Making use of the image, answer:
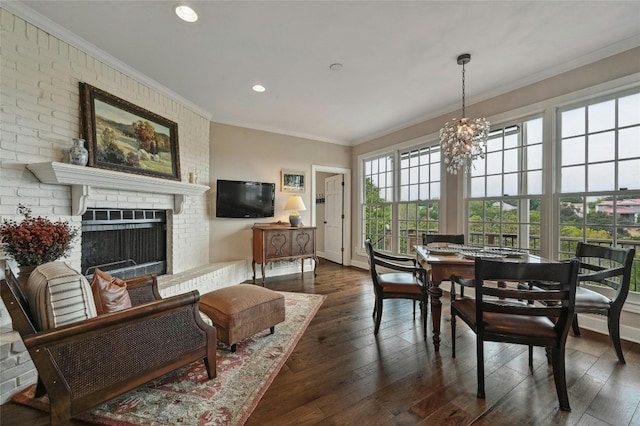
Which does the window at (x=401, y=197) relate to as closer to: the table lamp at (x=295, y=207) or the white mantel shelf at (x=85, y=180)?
the table lamp at (x=295, y=207)

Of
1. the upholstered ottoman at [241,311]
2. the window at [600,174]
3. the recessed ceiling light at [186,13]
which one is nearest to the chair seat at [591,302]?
the window at [600,174]

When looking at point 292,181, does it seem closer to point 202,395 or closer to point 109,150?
point 109,150

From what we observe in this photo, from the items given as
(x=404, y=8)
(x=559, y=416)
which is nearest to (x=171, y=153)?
(x=404, y=8)

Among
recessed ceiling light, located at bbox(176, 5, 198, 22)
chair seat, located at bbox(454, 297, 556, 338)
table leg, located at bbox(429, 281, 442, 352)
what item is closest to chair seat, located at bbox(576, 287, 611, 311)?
chair seat, located at bbox(454, 297, 556, 338)

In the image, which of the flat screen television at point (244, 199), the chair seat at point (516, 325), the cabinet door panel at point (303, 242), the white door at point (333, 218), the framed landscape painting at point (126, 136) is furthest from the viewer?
the white door at point (333, 218)

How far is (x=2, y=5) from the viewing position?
72.9 inches

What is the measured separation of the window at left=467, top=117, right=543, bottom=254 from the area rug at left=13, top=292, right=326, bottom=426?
9.44 feet

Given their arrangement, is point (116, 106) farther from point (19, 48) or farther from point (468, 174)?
point (468, 174)

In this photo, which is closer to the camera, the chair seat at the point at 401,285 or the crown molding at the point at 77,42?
the crown molding at the point at 77,42

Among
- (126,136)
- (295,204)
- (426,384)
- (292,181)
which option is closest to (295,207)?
(295,204)

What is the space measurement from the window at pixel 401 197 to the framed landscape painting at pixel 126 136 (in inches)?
135

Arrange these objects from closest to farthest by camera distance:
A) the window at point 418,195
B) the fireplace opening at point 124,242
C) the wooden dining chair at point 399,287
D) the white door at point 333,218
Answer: the wooden dining chair at point 399,287, the fireplace opening at point 124,242, the window at point 418,195, the white door at point 333,218

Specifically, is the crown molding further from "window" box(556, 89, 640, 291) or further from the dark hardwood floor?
"window" box(556, 89, 640, 291)

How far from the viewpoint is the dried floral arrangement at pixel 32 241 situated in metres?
1.66
